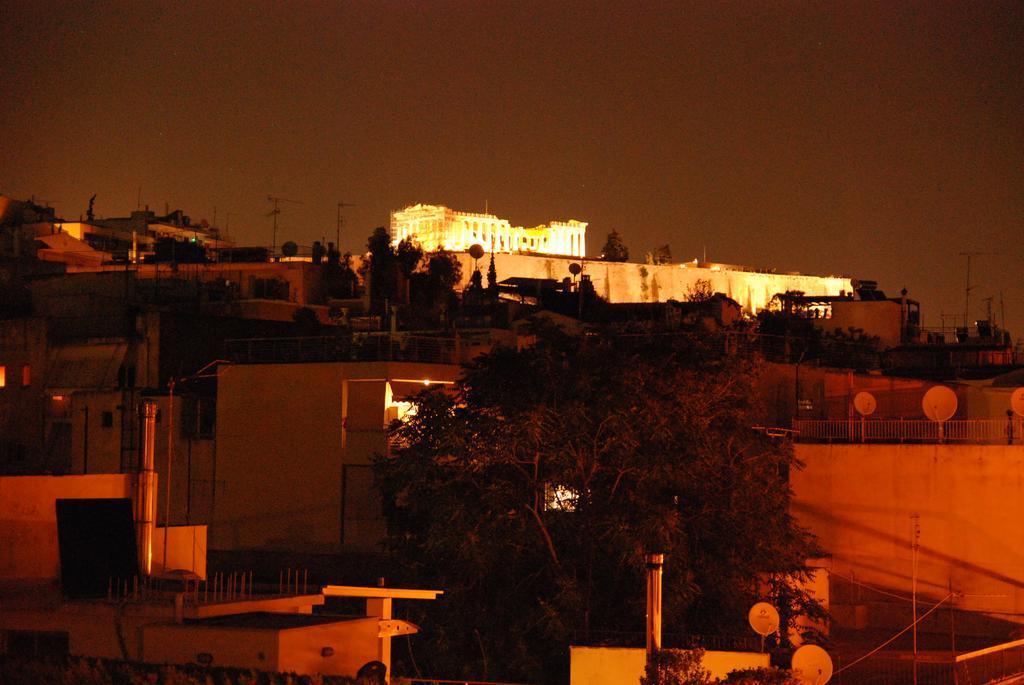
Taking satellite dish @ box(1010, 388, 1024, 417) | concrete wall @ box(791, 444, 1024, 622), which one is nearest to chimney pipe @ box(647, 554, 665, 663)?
concrete wall @ box(791, 444, 1024, 622)

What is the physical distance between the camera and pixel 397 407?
24391mm

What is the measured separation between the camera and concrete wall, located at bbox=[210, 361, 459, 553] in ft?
79.4

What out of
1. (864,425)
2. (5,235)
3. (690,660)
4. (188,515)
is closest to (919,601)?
(864,425)

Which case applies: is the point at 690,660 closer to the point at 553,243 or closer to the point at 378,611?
the point at 378,611

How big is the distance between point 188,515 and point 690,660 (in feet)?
49.9

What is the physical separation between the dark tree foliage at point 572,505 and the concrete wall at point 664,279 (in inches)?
2141

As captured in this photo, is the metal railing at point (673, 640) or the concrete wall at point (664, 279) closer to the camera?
the metal railing at point (673, 640)

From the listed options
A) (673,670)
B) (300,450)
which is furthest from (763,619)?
(300,450)

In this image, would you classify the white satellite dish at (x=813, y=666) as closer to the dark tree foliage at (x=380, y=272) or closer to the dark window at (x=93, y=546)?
the dark window at (x=93, y=546)

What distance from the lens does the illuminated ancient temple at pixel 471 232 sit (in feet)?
311

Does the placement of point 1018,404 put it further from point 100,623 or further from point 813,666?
point 100,623

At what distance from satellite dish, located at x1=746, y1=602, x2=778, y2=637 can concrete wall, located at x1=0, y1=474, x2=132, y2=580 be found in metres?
7.10

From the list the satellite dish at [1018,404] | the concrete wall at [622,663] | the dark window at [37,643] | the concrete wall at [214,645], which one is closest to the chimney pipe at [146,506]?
the dark window at [37,643]

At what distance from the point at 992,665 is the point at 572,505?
203 inches
